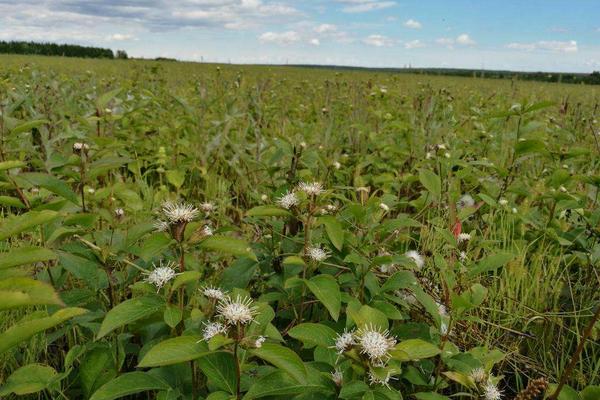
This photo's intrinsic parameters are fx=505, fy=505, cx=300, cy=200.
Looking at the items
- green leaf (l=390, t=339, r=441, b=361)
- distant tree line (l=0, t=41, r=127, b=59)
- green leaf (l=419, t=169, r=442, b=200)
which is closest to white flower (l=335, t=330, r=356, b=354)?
green leaf (l=390, t=339, r=441, b=361)

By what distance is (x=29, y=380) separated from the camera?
1332mm

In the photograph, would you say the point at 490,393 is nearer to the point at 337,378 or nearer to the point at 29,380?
the point at 337,378

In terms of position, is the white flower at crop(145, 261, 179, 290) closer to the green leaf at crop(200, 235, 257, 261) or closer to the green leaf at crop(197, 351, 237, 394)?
the green leaf at crop(200, 235, 257, 261)

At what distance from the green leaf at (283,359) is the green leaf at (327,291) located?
29 cm

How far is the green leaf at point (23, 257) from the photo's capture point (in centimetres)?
117

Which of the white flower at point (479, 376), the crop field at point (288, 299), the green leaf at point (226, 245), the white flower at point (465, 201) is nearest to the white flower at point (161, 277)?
the crop field at point (288, 299)

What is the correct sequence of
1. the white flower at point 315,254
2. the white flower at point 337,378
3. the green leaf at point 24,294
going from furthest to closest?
the white flower at point 315,254 → the white flower at point 337,378 → the green leaf at point 24,294

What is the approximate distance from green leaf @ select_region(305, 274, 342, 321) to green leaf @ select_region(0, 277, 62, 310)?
2.22 feet

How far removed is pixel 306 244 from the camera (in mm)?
1690

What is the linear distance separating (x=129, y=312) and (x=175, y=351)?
0.76 feet

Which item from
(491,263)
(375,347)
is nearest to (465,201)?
(491,263)

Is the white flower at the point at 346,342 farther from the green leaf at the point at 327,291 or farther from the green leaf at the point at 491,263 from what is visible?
the green leaf at the point at 491,263

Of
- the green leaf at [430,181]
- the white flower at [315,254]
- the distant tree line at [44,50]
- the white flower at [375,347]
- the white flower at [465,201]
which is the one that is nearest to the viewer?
the white flower at [375,347]

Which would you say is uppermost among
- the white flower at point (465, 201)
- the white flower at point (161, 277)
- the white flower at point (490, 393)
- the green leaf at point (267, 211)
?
the green leaf at point (267, 211)
